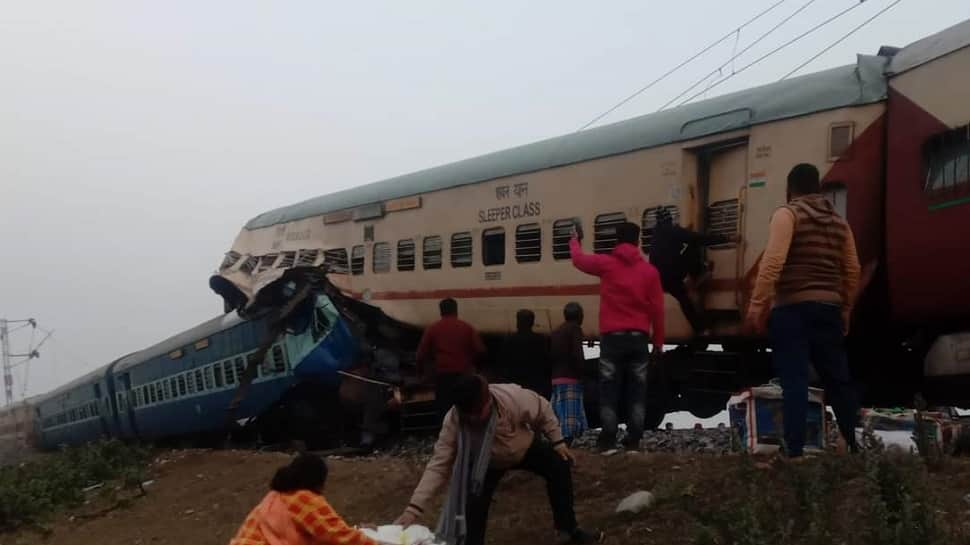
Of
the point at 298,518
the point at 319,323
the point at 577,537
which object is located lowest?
the point at 577,537

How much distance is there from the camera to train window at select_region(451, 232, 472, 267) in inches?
493

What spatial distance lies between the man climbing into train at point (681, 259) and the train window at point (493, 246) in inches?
113

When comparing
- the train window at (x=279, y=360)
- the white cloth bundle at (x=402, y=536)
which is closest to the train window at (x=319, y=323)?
the train window at (x=279, y=360)

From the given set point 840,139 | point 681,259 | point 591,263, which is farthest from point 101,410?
point 840,139

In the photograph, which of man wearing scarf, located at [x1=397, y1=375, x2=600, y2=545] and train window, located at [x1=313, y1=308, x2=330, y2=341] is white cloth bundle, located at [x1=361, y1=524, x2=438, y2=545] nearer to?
man wearing scarf, located at [x1=397, y1=375, x2=600, y2=545]

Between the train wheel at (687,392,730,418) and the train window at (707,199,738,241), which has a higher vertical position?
the train window at (707,199,738,241)

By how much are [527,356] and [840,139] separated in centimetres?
327

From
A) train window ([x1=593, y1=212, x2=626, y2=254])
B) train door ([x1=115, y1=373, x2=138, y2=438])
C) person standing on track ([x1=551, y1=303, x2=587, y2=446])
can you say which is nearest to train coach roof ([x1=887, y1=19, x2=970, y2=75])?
train window ([x1=593, y1=212, x2=626, y2=254])

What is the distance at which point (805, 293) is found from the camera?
593 centimetres

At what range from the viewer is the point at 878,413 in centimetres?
729

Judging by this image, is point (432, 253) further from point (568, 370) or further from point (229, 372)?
point (568, 370)

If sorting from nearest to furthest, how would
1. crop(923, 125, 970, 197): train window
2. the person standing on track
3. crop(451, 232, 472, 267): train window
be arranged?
crop(923, 125, 970, 197): train window, the person standing on track, crop(451, 232, 472, 267): train window

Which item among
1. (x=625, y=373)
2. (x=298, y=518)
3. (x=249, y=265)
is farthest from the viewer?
(x=249, y=265)

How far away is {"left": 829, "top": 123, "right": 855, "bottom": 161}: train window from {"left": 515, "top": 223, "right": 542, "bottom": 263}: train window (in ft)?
12.3
